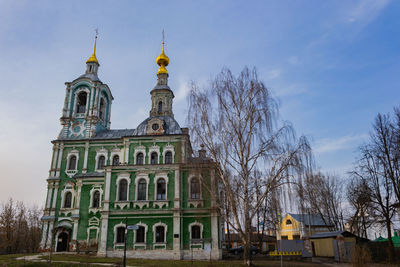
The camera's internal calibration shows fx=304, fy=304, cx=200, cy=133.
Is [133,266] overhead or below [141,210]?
below

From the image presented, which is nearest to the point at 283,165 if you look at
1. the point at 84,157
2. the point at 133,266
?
the point at 133,266

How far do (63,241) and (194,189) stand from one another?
14.4m

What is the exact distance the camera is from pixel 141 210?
82.4ft

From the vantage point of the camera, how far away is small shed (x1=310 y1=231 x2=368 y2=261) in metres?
23.5

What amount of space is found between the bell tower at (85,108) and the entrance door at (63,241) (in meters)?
10.4

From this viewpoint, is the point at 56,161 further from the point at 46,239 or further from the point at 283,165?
the point at 283,165

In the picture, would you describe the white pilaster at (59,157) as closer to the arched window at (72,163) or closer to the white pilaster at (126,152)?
the arched window at (72,163)

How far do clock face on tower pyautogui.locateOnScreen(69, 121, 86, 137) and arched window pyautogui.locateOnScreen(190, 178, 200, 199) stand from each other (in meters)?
15.4

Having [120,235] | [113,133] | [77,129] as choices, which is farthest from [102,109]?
[120,235]

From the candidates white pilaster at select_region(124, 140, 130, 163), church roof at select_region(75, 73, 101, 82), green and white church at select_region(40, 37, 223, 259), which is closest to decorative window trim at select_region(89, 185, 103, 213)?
green and white church at select_region(40, 37, 223, 259)

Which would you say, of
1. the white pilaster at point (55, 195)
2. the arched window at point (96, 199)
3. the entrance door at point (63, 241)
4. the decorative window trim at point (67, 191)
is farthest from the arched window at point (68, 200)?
the arched window at point (96, 199)

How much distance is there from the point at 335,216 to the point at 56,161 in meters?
32.9

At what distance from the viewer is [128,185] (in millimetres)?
26141

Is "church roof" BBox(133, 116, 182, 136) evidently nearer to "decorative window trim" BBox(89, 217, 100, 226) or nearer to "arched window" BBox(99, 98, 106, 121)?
"arched window" BBox(99, 98, 106, 121)
